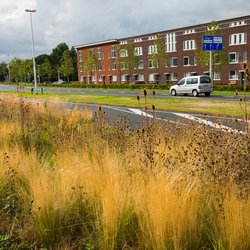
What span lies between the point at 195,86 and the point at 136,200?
28708mm

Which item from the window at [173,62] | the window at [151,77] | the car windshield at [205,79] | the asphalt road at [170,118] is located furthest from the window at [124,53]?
the asphalt road at [170,118]

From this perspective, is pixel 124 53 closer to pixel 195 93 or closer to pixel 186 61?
pixel 186 61

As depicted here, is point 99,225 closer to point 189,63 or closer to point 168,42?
point 189,63

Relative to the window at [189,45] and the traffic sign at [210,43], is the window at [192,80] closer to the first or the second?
the traffic sign at [210,43]

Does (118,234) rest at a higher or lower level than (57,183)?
lower

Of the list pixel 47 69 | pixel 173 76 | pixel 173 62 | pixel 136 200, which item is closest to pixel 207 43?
pixel 136 200

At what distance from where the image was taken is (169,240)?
3.01m

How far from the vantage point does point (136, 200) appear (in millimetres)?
3457

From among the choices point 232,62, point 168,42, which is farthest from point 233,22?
point 168,42

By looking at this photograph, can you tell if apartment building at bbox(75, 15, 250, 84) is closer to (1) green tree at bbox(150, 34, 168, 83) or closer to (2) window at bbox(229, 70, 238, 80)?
(2) window at bbox(229, 70, 238, 80)

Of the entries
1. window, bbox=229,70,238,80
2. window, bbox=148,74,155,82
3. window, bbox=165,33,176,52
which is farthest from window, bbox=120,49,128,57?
window, bbox=229,70,238,80

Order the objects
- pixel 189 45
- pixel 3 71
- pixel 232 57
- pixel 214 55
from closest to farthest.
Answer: pixel 214 55 < pixel 232 57 < pixel 189 45 < pixel 3 71

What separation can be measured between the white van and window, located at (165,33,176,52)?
33.0 m

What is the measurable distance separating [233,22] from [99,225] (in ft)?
181
